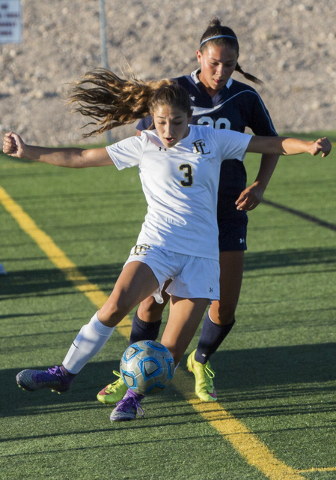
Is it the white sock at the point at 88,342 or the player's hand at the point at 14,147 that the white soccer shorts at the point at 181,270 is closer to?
the white sock at the point at 88,342

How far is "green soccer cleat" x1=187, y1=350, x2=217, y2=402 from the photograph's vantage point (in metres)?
3.97

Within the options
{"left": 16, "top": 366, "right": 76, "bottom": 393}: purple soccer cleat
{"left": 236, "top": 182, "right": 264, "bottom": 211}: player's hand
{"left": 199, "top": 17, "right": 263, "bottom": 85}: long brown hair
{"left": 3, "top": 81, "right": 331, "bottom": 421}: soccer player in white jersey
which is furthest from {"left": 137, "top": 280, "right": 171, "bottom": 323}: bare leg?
{"left": 199, "top": 17, "right": 263, "bottom": 85}: long brown hair

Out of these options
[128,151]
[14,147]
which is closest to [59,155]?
[14,147]

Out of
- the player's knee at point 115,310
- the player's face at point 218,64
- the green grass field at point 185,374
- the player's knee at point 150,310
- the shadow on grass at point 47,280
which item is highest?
the player's face at point 218,64

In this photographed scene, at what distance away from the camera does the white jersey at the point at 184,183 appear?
352 centimetres

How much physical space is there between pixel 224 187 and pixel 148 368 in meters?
1.24

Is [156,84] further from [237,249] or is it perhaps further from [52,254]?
[52,254]

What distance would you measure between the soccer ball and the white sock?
178mm

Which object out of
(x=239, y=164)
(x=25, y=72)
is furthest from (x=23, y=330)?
(x=25, y=72)

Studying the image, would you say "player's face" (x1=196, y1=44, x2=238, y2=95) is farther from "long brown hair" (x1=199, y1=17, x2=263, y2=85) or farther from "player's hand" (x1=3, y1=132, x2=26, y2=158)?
"player's hand" (x1=3, y1=132, x2=26, y2=158)

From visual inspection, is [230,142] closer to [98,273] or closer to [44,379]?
[44,379]

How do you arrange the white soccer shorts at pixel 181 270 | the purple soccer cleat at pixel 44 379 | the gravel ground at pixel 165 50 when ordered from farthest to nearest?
the gravel ground at pixel 165 50
the purple soccer cleat at pixel 44 379
the white soccer shorts at pixel 181 270

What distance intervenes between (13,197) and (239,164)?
790 centimetres

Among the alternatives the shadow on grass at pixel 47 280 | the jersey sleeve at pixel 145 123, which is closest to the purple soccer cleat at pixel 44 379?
the jersey sleeve at pixel 145 123
